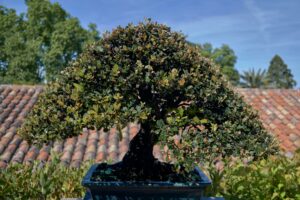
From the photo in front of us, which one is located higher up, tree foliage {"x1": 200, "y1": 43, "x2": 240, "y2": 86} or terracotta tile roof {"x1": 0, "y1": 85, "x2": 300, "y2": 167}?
tree foliage {"x1": 200, "y1": 43, "x2": 240, "y2": 86}

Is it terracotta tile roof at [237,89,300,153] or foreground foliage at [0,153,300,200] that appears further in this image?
terracotta tile roof at [237,89,300,153]

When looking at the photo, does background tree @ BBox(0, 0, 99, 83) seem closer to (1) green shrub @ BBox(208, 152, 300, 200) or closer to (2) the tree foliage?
(2) the tree foliage

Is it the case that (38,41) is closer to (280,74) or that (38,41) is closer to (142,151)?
(142,151)

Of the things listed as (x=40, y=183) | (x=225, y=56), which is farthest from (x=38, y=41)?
(x=40, y=183)

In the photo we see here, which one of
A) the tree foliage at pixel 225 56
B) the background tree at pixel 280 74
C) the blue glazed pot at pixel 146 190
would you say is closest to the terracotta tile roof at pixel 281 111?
the blue glazed pot at pixel 146 190

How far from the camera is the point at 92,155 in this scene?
7.69 m

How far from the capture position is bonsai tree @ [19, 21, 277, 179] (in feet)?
8.65

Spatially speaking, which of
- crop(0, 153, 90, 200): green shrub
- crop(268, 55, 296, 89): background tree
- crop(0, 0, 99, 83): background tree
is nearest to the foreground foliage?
crop(0, 153, 90, 200): green shrub

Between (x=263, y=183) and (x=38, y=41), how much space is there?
22451 millimetres

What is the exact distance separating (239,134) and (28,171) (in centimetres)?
254

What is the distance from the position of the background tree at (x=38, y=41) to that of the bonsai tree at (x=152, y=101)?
20954 millimetres

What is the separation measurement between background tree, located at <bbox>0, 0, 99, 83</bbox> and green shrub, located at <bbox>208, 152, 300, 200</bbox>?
20064mm

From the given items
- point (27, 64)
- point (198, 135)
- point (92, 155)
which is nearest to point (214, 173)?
point (198, 135)

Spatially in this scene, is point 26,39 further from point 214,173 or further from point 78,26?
point 214,173
